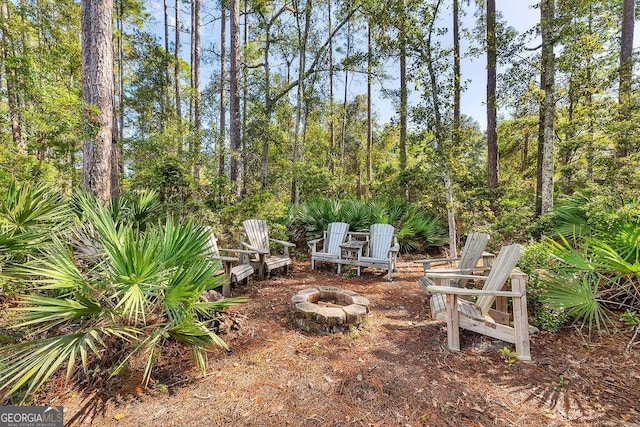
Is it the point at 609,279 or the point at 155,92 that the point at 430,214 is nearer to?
the point at 609,279

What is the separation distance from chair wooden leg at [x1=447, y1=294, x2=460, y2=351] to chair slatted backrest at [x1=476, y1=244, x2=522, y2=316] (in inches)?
14.2

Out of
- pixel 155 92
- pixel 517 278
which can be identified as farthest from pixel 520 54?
pixel 155 92

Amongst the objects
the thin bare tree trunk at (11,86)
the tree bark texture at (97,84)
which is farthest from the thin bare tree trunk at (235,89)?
the thin bare tree trunk at (11,86)

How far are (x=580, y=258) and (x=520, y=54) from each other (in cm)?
488

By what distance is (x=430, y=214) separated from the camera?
7.82 metres

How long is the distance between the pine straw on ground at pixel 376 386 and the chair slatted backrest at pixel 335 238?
2821 millimetres

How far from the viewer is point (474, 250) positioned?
3695 mm

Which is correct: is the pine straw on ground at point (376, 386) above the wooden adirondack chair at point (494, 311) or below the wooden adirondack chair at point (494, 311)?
below

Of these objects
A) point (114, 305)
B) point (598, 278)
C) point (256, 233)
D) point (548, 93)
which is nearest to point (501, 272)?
point (598, 278)

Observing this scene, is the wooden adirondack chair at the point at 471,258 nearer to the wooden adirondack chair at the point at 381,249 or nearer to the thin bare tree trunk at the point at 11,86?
the wooden adirondack chair at the point at 381,249

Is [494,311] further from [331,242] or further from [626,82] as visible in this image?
[626,82]

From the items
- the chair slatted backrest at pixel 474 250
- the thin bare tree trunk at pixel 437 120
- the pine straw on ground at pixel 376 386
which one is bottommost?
the pine straw on ground at pixel 376 386

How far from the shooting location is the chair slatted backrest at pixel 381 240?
5300 mm

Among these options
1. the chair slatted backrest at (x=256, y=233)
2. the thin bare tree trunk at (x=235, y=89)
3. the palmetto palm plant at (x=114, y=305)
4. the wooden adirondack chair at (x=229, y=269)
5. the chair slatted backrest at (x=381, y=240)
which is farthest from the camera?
the thin bare tree trunk at (x=235, y=89)
